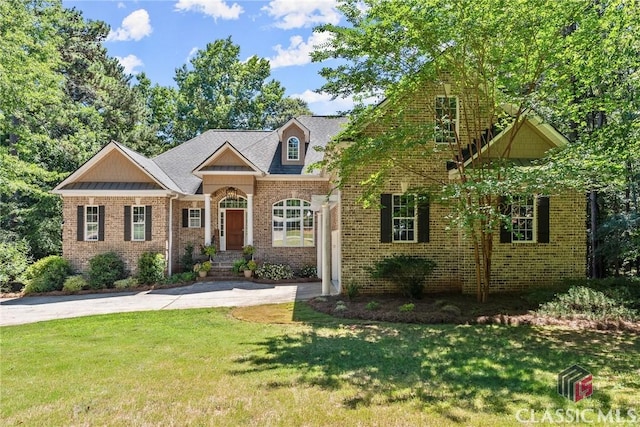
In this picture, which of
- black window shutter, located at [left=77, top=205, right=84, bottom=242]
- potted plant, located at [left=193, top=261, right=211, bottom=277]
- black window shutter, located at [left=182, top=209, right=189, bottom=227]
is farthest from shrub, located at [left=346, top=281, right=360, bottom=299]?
black window shutter, located at [left=77, top=205, right=84, bottom=242]

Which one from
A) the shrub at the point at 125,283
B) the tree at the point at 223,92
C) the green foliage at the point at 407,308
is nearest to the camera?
the green foliage at the point at 407,308

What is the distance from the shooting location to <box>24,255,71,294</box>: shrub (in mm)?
15242

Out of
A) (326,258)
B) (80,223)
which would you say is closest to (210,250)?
(80,223)

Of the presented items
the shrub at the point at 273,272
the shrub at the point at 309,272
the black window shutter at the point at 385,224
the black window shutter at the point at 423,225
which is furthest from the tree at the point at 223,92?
the black window shutter at the point at 423,225

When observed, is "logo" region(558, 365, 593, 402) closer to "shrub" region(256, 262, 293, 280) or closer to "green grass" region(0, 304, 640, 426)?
"green grass" region(0, 304, 640, 426)

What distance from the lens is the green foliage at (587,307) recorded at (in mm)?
8844

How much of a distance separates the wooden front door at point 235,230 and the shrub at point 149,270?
4.32 metres

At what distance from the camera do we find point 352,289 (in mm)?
11742

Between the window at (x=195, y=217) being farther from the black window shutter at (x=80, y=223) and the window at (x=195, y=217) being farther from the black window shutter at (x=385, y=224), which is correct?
the black window shutter at (x=385, y=224)

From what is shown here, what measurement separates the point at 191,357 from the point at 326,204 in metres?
7.44

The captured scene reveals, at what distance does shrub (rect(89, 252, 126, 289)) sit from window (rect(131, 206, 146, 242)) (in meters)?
1.24

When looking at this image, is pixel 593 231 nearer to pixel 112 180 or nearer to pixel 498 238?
pixel 498 238

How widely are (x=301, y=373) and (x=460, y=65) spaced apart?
806cm

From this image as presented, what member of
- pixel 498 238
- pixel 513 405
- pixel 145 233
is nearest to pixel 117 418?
pixel 513 405
